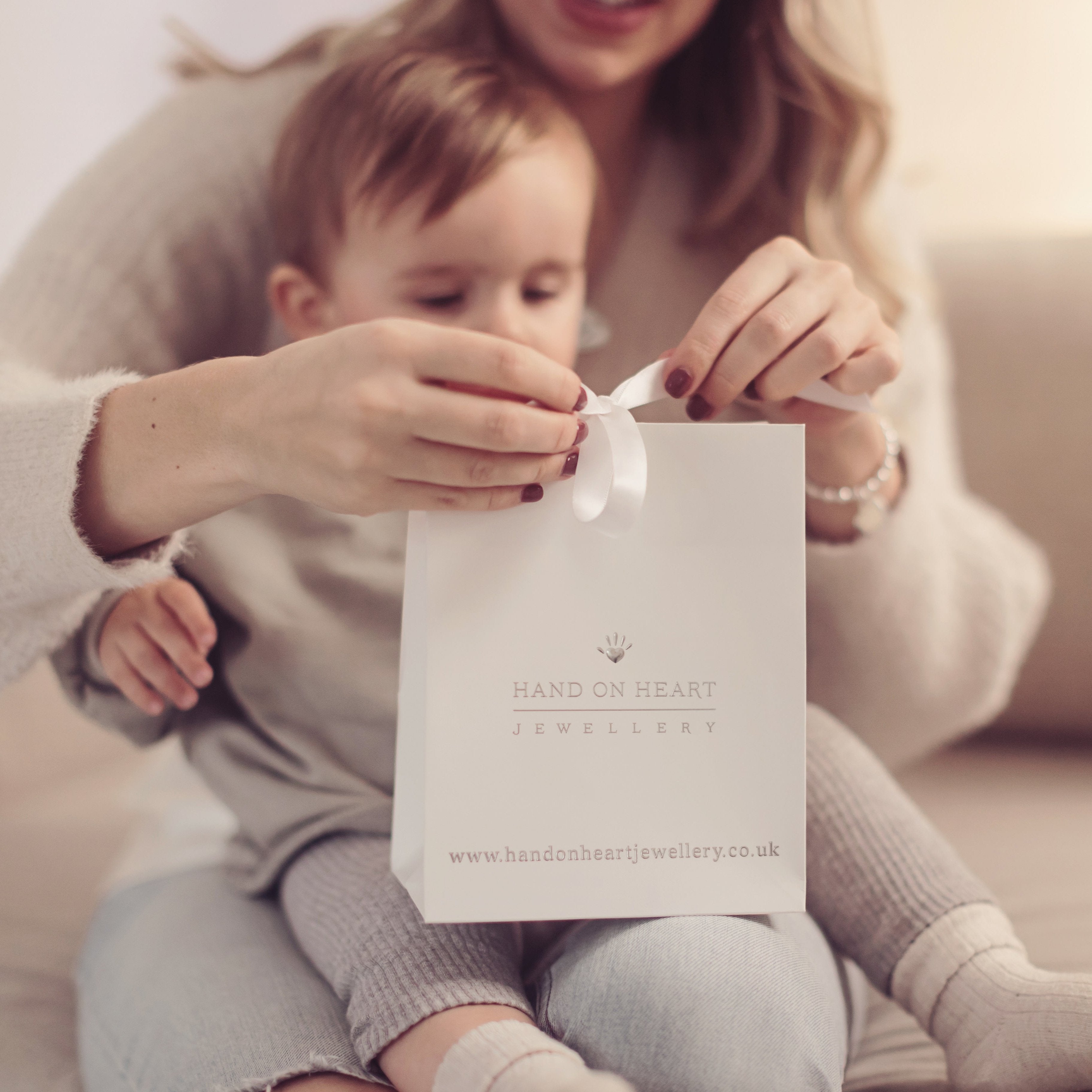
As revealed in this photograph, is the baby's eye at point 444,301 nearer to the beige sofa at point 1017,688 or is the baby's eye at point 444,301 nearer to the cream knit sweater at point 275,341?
the cream knit sweater at point 275,341

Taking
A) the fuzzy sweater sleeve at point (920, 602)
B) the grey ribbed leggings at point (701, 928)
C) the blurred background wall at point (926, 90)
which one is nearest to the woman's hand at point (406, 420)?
the grey ribbed leggings at point (701, 928)

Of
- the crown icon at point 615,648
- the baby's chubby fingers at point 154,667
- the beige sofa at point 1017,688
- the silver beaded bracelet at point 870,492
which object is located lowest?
the beige sofa at point 1017,688

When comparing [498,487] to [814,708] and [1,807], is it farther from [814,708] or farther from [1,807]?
[1,807]

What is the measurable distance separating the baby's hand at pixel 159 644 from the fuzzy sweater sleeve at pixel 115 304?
29 mm

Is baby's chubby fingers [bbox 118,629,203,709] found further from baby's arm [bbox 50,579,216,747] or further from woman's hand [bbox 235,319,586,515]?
woman's hand [bbox 235,319,586,515]

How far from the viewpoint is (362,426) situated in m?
0.45

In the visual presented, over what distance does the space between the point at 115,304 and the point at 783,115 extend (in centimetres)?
63

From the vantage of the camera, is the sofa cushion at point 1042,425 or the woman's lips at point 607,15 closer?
the woman's lips at point 607,15

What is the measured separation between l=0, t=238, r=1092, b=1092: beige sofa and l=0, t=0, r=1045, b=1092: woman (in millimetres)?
87

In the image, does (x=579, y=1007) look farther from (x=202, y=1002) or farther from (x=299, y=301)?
(x=299, y=301)

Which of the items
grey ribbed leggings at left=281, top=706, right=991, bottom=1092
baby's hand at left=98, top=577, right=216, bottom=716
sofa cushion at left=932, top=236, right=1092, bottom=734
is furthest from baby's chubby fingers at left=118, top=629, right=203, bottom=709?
sofa cushion at left=932, top=236, right=1092, bottom=734

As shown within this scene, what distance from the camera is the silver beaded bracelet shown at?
0.69 meters

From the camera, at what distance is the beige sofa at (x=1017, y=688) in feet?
3.21

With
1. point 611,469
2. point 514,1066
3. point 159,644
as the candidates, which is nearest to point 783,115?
point 611,469
